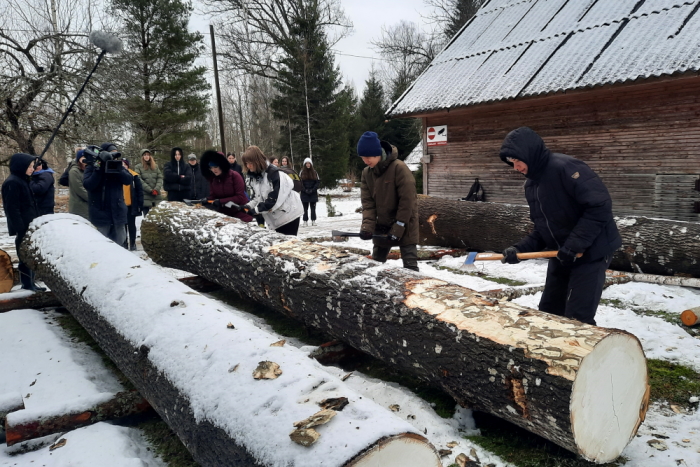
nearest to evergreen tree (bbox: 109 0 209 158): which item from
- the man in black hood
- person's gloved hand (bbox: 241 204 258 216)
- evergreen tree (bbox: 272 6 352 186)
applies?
evergreen tree (bbox: 272 6 352 186)

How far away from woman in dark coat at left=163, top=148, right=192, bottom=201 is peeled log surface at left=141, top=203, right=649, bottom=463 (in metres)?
4.97

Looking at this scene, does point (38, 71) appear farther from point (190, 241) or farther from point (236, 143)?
point (236, 143)

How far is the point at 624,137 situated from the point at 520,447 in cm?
796

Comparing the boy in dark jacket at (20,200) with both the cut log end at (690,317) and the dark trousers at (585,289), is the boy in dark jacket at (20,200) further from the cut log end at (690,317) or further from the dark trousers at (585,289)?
the cut log end at (690,317)

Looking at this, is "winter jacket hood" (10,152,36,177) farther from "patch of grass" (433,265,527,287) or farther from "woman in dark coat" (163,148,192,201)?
"patch of grass" (433,265,527,287)

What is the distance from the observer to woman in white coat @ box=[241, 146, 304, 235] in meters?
5.13

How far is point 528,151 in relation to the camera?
9.38 ft

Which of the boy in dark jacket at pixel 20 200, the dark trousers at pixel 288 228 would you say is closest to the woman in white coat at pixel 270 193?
the dark trousers at pixel 288 228

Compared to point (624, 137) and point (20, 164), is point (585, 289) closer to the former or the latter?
point (20, 164)

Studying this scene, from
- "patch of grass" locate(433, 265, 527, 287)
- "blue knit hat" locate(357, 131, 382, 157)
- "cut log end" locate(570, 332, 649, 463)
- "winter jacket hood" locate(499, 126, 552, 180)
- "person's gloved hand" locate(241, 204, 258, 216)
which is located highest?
"blue knit hat" locate(357, 131, 382, 157)

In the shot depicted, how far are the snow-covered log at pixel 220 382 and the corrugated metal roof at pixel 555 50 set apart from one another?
7837 millimetres

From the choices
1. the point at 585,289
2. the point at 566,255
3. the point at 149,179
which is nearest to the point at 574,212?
the point at 566,255

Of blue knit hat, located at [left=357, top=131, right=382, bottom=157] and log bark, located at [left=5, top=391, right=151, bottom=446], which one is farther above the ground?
blue knit hat, located at [left=357, top=131, right=382, bottom=157]

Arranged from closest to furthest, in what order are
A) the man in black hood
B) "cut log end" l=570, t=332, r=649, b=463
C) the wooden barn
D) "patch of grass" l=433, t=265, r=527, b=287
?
"cut log end" l=570, t=332, r=649, b=463 < the man in black hood < "patch of grass" l=433, t=265, r=527, b=287 < the wooden barn
